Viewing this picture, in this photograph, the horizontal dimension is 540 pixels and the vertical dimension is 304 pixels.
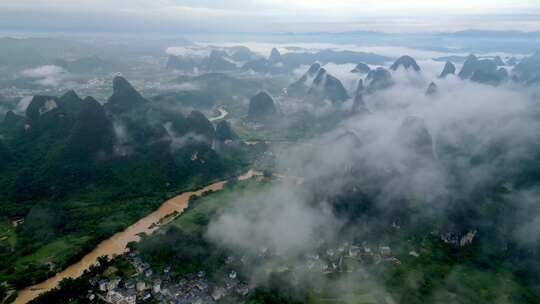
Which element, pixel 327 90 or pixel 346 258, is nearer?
pixel 346 258

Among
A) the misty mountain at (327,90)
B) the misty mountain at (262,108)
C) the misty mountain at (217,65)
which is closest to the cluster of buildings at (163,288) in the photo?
the misty mountain at (262,108)

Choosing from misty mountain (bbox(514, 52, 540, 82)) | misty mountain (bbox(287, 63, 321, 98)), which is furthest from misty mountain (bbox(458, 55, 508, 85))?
misty mountain (bbox(287, 63, 321, 98))

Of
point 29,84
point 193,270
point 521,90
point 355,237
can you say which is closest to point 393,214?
point 355,237

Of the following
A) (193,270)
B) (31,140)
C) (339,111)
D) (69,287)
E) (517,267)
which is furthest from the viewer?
(339,111)

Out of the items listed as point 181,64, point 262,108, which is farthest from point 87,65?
point 262,108

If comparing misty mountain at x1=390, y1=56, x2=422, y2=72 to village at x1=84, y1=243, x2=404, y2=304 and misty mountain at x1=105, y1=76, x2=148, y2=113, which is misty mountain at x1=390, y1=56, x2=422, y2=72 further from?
village at x1=84, y1=243, x2=404, y2=304

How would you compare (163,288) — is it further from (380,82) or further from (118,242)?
(380,82)

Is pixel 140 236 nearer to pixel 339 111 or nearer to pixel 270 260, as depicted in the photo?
pixel 270 260

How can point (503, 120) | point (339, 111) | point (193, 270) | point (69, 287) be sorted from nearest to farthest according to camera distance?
point (69, 287)
point (193, 270)
point (503, 120)
point (339, 111)
